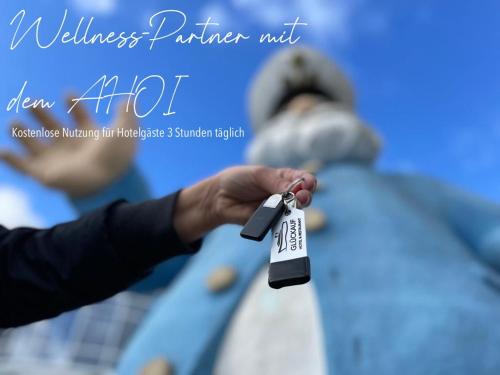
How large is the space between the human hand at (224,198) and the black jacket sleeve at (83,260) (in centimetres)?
2

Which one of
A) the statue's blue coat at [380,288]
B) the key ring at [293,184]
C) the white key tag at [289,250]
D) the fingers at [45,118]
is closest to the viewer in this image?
the white key tag at [289,250]

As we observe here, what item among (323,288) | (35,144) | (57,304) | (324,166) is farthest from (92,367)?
(57,304)

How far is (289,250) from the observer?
0.46 metres

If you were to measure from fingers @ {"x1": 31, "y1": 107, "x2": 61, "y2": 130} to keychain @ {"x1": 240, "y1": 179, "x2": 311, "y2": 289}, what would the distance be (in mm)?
1344

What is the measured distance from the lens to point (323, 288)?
1.17m

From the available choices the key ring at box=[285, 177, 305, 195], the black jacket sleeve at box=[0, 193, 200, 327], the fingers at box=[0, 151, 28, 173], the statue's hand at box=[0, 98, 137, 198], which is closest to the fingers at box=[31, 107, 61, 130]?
the statue's hand at box=[0, 98, 137, 198]

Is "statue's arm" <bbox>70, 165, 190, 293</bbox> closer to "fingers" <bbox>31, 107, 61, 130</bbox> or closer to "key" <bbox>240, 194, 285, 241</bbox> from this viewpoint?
"fingers" <bbox>31, 107, 61, 130</bbox>

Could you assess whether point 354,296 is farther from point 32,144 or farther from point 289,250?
point 32,144

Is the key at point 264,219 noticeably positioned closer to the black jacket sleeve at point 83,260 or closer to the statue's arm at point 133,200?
the black jacket sleeve at point 83,260

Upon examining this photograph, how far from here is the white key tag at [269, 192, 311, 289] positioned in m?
0.43

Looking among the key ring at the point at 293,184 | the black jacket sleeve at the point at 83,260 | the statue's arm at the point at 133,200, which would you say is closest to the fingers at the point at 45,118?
the statue's arm at the point at 133,200

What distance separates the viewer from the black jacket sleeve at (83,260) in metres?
0.58

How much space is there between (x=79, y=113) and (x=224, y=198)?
1.22 m

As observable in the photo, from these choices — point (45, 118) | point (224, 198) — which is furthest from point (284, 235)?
point (45, 118)
